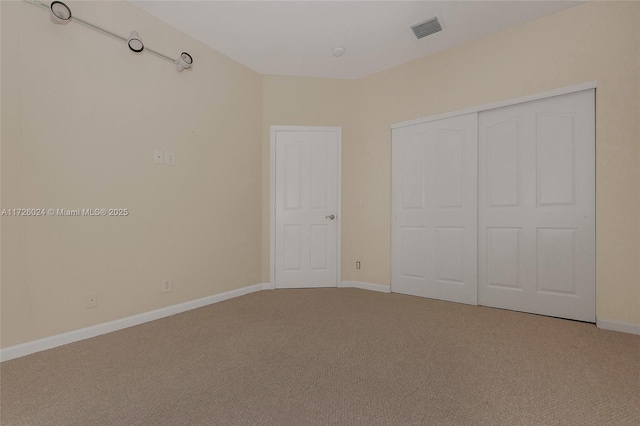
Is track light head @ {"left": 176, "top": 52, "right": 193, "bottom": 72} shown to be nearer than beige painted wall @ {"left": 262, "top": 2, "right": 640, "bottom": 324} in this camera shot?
No

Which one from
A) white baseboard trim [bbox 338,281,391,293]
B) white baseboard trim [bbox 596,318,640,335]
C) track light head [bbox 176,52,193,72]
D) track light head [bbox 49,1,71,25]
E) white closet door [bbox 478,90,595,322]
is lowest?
white baseboard trim [bbox 338,281,391,293]

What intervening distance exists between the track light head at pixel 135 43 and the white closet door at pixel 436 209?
283 centimetres

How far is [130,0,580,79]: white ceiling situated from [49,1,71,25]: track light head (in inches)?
25.1

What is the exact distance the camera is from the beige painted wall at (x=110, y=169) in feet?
6.88

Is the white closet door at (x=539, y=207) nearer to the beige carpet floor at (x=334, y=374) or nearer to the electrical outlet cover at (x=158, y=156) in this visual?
the beige carpet floor at (x=334, y=374)

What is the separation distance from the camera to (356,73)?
13.4 feet

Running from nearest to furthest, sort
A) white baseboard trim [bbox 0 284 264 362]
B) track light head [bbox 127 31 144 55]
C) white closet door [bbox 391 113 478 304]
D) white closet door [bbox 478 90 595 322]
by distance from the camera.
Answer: white baseboard trim [bbox 0 284 264 362]
track light head [bbox 127 31 144 55]
white closet door [bbox 478 90 595 322]
white closet door [bbox 391 113 478 304]

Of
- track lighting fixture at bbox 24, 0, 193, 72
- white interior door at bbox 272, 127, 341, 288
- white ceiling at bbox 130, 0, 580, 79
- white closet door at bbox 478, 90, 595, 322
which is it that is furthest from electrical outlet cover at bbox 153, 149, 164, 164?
white closet door at bbox 478, 90, 595, 322

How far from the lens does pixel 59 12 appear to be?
220 centimetres

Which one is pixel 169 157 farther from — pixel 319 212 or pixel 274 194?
pixel 319 212

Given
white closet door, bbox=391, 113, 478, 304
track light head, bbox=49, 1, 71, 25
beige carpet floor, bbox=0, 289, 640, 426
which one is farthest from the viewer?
white closet door, bbox=391, 113, 478, 304

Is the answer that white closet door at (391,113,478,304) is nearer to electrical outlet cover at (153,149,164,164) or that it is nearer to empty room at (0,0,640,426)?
empty room at (0,0,640,426)

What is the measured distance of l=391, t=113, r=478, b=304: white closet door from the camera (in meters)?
3.38

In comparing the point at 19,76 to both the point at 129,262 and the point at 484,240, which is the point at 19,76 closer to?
the point at 129,262
